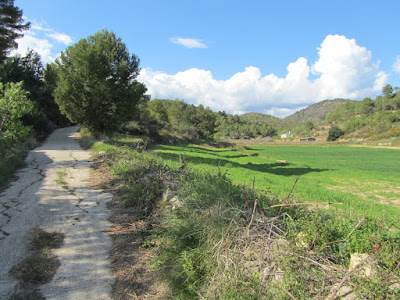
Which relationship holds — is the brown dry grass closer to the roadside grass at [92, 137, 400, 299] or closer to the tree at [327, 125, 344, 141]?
the roadside grass at [92, 137, 400, 299]

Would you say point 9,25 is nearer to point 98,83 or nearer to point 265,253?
point 98,83

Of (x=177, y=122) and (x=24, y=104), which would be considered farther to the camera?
(x=177, y=122)

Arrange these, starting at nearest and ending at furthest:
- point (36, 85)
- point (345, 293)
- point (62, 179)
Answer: point (345, 293), point (62, 179), point (36, 85)

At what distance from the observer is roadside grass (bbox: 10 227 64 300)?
289cm

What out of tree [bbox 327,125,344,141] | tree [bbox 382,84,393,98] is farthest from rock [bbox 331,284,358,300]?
tree [bbox 382,84,393,98]

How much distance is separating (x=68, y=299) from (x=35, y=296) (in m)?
0.39

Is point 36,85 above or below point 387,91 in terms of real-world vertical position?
below

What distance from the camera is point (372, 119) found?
298 ft

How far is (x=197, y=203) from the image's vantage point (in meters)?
4.33

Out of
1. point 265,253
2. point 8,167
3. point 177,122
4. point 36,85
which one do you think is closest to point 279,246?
point 265,253

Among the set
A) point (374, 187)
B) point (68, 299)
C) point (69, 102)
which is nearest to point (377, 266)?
point (68, 299)

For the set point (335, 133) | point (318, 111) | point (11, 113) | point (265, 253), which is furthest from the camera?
point (318, 111)

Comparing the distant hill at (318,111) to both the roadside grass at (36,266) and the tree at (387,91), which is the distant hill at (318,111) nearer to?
the tree at (387,91)

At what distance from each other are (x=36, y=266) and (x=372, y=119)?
11123 cm
